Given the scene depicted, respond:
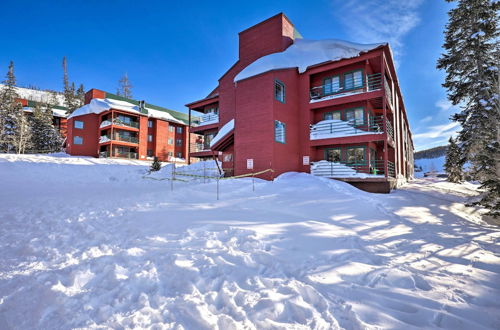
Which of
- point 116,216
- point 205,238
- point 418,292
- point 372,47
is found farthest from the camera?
point 372,47

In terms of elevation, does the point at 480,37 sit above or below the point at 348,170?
above

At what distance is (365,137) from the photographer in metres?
15.3

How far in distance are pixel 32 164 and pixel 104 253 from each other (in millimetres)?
24578

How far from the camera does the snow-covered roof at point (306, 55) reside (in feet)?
53.3

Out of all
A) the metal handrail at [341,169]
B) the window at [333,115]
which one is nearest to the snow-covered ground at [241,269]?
the metal handrail at [341,169]

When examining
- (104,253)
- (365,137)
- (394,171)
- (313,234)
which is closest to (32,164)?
(104,253)

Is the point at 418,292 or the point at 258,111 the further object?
the point at 258,111

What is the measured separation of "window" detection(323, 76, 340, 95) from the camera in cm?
1775

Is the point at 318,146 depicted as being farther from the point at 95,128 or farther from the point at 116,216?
the point at 95,128

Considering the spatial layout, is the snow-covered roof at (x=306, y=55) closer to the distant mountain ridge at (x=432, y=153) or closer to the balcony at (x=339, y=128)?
the balcony at (x=339, y=128)

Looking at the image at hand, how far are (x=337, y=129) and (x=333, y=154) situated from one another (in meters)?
2.04

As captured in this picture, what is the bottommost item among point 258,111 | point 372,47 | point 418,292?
point 418,292

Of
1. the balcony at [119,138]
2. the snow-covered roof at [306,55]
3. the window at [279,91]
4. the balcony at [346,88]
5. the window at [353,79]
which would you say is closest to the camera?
the snow-covered roof at [306,55]

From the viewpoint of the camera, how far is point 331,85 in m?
18.0
